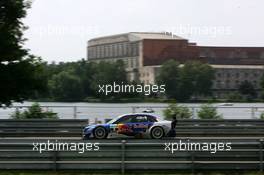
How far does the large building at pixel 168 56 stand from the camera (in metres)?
25.7

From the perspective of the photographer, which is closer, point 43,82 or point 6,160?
point 6,160

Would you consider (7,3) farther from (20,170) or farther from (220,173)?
(220,173)

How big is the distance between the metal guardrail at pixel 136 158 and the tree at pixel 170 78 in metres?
9.75

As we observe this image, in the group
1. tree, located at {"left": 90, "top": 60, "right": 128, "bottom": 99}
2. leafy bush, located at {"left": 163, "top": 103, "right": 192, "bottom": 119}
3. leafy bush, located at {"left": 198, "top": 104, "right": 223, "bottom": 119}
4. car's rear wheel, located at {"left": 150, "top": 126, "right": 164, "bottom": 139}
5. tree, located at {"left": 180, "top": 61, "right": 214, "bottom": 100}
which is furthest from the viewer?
leafy bush, located at {"left": 198, "top": 104, "right": 223, "bottom": 119}

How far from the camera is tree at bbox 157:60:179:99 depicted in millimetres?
23969

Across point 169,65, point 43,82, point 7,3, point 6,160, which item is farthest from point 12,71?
point 6,160

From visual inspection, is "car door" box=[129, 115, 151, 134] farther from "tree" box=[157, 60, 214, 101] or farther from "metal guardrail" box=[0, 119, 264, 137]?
"metal guardrail" box=[0, 119, 264, 137]

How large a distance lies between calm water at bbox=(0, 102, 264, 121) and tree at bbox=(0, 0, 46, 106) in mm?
1819

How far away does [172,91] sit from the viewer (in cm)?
2480

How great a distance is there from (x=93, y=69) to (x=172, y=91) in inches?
138
